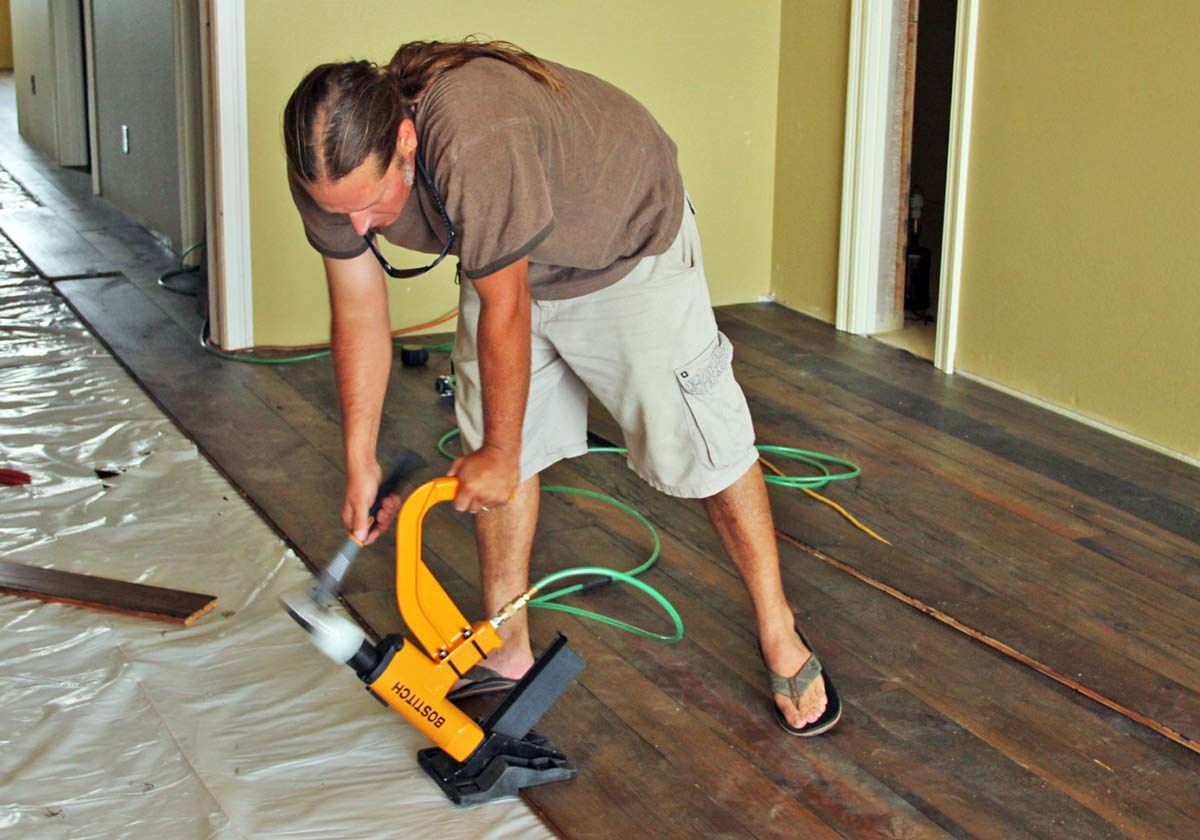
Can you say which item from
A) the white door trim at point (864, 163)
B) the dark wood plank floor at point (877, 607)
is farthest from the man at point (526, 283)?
the white door trim at point (864, 163)

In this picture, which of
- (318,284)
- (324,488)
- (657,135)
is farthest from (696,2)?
(657,135)

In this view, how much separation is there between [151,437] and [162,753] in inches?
59.9

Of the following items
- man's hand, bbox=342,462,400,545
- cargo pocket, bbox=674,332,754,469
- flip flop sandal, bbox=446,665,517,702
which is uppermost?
cargo pocket, bbox=674,332,754,469

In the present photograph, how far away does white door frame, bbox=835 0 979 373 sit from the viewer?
3893mm

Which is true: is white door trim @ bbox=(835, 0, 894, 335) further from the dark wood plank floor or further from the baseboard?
the baseboard

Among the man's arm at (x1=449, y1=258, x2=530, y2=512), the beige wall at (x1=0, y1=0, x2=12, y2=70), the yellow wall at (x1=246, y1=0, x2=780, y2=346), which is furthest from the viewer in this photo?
the beige wall at (x1=0, y1=0, x2=12, y2=70)

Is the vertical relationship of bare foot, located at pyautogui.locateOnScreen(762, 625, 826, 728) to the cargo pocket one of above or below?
below

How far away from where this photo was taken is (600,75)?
4496 millimetres

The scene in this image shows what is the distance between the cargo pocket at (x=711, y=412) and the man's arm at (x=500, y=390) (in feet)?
1.22

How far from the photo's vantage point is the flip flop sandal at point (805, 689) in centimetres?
220

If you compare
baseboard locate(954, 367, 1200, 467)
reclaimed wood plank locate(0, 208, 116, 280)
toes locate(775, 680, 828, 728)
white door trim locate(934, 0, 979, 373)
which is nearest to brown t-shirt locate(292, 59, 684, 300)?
toes locate(775, 680, 828, 728)

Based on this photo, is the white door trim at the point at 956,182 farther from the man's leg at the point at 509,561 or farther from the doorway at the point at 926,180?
the man's leg at the point at 509,561

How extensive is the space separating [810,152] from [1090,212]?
1.27 m

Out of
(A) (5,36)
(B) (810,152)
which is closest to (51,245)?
(B) (810,152)
